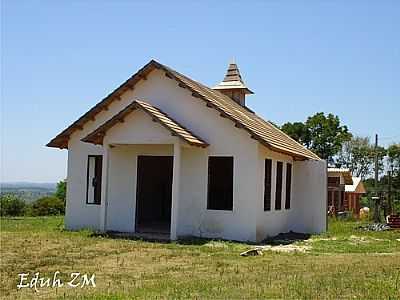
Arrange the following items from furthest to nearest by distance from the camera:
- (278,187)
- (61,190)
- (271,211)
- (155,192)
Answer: (61,190) < (155,192) < (278,187) < (271,211)

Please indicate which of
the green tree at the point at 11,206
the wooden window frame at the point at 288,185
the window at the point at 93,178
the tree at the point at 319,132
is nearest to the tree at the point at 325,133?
the tree at the point at 319,132

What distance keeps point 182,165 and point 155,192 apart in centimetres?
508

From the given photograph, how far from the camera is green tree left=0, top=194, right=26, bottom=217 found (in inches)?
1335

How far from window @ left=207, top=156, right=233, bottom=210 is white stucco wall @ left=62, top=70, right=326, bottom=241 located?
7.6 inches

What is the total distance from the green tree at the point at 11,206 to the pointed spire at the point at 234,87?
14544 millimetres

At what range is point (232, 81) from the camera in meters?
26.9

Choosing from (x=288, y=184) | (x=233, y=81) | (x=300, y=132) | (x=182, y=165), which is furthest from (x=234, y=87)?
(x=300, y=132)

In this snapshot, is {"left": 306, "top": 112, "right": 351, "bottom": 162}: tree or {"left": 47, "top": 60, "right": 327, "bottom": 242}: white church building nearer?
{"left": 47, "top": 60, "right": 327, "bottom": 242}: white church building

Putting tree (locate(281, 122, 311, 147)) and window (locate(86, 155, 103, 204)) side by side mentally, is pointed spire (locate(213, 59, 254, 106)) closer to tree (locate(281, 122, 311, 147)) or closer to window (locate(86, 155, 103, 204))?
window (locate(86, 155, 103, 204))

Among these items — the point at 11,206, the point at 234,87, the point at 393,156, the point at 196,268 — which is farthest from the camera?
the point at 393,156

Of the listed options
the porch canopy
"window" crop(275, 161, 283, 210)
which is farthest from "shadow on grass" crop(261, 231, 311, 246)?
the porch canopy

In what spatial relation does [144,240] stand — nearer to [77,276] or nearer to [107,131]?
[107,131]

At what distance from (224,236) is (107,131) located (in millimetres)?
4932

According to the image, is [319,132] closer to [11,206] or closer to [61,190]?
[61,190]
